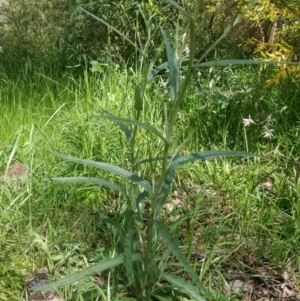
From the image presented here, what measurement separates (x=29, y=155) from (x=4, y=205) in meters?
0.51

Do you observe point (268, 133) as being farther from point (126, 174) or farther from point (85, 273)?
point (85, 273)

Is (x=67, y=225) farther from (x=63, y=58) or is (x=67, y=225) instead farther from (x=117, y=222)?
(x=63, y=58)

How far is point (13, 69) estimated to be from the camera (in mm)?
4781

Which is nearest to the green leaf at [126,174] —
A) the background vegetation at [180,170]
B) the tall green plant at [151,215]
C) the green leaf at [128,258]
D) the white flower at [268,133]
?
the tall green plant at [151,215]

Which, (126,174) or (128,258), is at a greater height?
(126,174)

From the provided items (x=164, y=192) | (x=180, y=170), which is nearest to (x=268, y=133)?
(x=180, y=170)

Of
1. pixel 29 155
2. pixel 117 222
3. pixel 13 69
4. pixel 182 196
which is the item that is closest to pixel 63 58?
pixel 13 69

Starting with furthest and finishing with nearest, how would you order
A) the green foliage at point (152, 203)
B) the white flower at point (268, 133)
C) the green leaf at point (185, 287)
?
the white flower at point (268, 133)
the green leaf at point (185, 287)
the green foliage at point (152, 203)

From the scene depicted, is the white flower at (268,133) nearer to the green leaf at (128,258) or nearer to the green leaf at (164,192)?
the green leaf at (164,192)

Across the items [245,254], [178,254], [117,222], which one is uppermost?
[178,254]

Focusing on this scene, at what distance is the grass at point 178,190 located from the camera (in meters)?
2.30

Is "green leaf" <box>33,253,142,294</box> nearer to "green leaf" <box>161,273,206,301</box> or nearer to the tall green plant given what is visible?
the tall green plant

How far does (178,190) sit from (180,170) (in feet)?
0.46

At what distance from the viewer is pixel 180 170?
2971 millimetres
